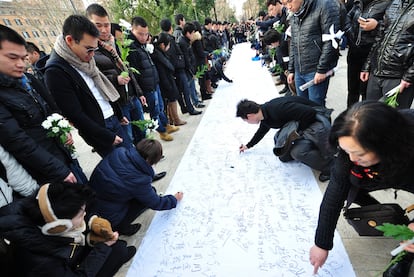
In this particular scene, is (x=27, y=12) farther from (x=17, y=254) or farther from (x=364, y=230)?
(x=364, y=230)

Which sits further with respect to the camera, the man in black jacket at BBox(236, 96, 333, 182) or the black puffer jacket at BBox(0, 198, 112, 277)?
the man in black jacket at BBox(236, 96, 333, 182)

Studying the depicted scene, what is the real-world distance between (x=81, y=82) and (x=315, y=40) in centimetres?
202

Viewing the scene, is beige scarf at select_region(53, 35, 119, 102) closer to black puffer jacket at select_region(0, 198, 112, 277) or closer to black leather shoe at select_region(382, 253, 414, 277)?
black puffer jacket at select_region(0, 198, 112, 277)

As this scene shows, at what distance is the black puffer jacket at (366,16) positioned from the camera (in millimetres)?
2025

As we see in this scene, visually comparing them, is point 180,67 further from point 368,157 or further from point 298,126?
point 368,157

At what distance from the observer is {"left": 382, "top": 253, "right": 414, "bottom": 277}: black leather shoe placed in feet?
3.83

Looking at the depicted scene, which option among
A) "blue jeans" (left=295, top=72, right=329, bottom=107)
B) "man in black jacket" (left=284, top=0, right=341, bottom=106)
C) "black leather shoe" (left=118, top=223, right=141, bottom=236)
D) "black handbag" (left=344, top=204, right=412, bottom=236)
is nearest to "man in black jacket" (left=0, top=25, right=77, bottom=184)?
"black leather shoe" (left=118, top=223, right=141, bottom=236)

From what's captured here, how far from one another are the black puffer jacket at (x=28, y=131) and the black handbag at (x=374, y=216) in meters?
1.69

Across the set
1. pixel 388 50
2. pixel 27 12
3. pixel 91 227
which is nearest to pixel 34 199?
pixel 91 227

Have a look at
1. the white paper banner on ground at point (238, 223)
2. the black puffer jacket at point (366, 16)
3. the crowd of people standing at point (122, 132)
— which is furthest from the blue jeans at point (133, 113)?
the black puffer jacket at point (366, 16)

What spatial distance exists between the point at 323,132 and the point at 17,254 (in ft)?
6.57

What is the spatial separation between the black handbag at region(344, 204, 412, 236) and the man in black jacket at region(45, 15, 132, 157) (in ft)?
5.68

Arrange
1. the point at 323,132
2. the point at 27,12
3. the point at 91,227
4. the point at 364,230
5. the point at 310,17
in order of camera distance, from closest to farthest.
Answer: the point at 364,230
the point at 91,227
the point at 323,132
the point at 310,17
the point at 27,12

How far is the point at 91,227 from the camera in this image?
140 centimetres
